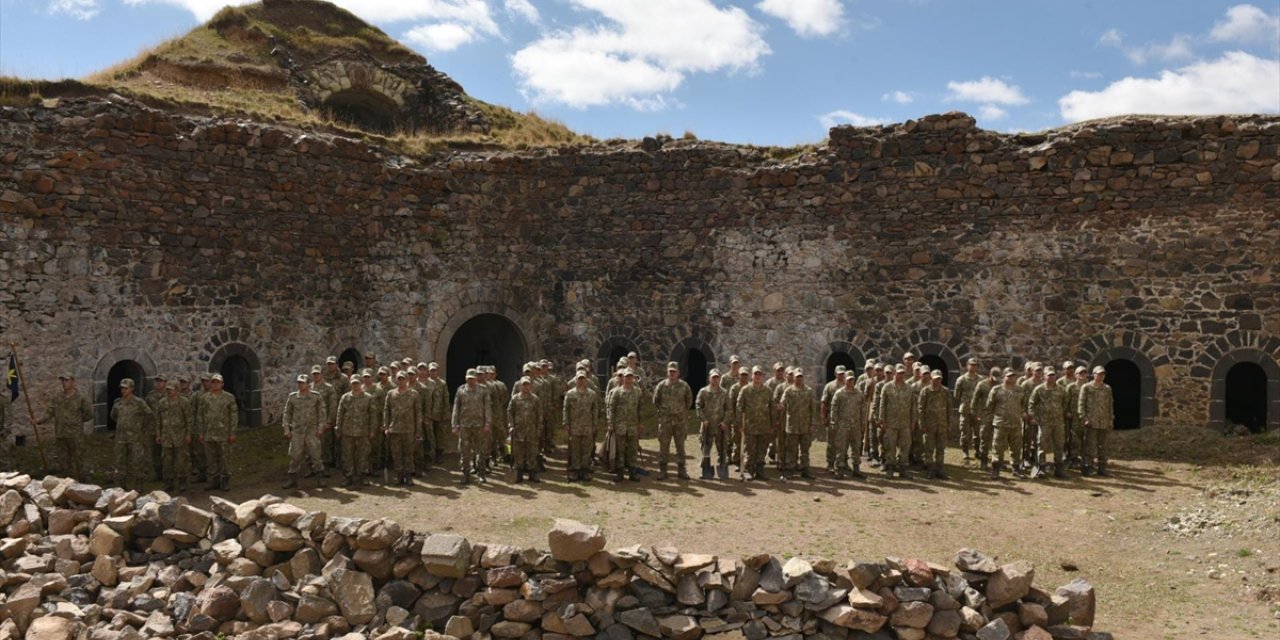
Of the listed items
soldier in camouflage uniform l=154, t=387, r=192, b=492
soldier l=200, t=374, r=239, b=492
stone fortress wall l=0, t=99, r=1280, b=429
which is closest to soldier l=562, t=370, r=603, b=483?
soldier l=200, t=374, r=239, b=492

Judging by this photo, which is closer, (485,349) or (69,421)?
(69,421)

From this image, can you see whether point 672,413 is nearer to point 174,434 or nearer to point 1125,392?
point 174,434

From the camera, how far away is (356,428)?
44.9 feet

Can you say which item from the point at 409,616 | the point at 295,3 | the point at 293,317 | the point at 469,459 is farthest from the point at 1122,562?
the point at 295,3

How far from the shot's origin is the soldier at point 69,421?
1340 centimetres

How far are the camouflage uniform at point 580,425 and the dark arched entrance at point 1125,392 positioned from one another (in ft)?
35.8

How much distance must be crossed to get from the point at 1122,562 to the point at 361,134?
645 inches

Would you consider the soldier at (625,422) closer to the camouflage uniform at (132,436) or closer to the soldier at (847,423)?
the soldier at (847,423)

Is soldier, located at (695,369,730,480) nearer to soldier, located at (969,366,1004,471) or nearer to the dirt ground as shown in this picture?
the dirt ground

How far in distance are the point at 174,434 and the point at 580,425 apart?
589 centimetres

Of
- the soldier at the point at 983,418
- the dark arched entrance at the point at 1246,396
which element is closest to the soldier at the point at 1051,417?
the soldier at the point at 983,418

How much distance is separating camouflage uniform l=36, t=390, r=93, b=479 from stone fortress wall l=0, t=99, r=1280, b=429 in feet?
6.72

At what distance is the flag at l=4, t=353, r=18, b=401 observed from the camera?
48.2ft

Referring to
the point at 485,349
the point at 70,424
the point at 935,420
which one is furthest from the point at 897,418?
the point at 70,424
